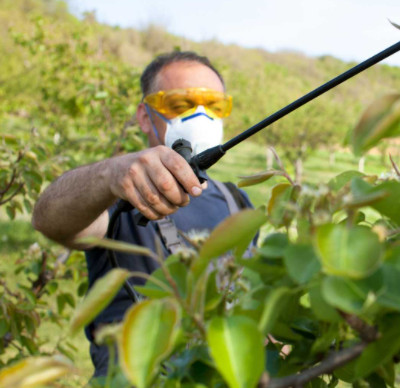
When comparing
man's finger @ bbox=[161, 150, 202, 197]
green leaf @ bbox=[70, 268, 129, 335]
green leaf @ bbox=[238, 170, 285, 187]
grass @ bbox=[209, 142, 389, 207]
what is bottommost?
grass @ bbox=[209, 142, 389, 207]

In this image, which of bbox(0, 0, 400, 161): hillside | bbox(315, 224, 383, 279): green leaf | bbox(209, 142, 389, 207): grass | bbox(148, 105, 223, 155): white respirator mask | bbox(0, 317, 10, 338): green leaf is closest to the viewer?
bbox(315, 224, 383, 279): green leaf

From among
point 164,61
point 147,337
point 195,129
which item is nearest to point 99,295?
point 147,337

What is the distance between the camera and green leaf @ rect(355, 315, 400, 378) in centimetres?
40

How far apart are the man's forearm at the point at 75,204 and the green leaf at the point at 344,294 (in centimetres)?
98

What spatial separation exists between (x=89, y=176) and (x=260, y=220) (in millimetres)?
1027

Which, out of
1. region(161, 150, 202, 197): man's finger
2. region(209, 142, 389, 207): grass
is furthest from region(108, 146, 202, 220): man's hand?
region(209, 142, 389, 207): grass

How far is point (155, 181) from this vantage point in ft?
3.75

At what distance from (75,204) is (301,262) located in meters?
1.19

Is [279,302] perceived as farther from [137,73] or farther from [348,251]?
[137,73]

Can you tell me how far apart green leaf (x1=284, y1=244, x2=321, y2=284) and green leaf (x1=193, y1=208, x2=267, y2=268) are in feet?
0.16

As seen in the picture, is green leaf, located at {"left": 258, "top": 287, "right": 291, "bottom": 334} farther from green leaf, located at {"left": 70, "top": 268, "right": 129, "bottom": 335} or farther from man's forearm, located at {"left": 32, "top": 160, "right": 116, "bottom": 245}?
man's forearm, located at {"left": 32, "top": 160, "right": 116, "bottom": 245}

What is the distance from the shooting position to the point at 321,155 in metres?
24.1

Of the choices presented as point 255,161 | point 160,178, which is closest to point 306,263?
point 160,178

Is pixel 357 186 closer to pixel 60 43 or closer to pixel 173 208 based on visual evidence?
pixel 173 208
